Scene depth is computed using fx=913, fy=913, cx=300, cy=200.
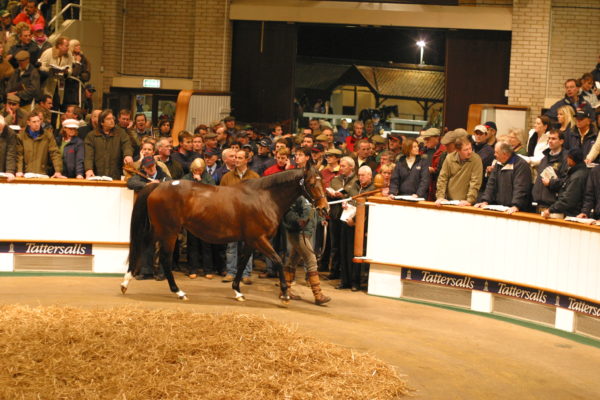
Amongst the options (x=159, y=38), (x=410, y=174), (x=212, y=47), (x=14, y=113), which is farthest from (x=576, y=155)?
(x=159, y=38)

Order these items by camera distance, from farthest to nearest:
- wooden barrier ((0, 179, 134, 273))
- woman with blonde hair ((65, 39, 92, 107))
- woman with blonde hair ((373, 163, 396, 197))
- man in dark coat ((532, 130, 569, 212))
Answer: woman with blonde hair ((65, 39, 92, 107)) < woman with blonde hair ((373, 163, 396, 197)) < wooden barrier ((0, 179, 134, 273)) < man in dark coat ((532, 130, 569, 212))

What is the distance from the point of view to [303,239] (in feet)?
39.4

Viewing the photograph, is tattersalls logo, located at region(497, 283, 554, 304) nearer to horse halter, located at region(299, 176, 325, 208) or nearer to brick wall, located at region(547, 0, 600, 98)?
horse halter, located at region(299, 176, 325, 208)

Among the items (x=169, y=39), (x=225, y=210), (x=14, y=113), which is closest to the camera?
(x=225, y=210)

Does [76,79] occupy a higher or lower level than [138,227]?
higher

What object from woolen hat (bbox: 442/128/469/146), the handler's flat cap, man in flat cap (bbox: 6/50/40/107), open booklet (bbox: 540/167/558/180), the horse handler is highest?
the handler's flat cap

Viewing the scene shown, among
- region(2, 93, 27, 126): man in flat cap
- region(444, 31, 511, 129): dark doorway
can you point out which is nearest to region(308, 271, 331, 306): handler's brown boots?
region(2, 93, 27, 126): man in flat cap

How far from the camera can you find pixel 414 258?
12.5 m

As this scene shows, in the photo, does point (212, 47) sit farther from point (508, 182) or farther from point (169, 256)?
point (508, 182)

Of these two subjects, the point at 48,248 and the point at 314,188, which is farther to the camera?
the point at 48,248

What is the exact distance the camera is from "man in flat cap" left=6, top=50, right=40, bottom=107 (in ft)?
55.7

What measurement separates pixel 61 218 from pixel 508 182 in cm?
634

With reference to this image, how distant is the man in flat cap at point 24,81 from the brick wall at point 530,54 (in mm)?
10426

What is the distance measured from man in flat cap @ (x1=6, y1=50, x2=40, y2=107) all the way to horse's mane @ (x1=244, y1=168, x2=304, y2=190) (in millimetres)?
6880
